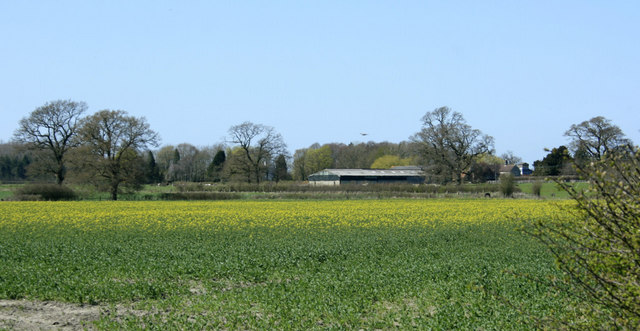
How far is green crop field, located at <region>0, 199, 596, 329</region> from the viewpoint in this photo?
391 inches

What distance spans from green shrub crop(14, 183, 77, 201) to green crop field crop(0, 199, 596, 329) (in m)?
30.4

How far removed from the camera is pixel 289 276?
546 inches

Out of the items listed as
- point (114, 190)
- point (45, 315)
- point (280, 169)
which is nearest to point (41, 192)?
point (114, 190)

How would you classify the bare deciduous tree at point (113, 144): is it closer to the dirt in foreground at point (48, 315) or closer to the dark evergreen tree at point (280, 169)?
the dark evergreen tree at point (280, 169)

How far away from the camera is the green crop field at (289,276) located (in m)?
9.92

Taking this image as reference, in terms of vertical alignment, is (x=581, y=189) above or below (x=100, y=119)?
below

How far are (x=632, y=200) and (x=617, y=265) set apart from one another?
36.1 inches

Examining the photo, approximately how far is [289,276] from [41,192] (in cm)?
4746

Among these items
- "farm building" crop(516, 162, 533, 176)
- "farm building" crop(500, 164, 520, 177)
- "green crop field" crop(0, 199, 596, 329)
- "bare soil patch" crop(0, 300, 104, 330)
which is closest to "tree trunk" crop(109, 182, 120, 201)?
"green crop field" crop(0, 199, 596, 329)

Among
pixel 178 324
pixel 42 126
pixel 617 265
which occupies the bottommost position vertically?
pixel 178 324

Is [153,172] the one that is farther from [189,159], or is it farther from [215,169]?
[189,159]

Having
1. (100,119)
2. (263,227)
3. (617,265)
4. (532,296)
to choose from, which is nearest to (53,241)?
(263,227)

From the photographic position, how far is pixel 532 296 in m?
11.3

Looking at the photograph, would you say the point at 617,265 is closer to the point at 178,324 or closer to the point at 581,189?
the point at 581,189
